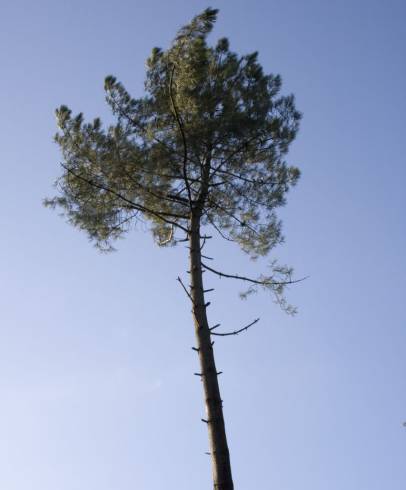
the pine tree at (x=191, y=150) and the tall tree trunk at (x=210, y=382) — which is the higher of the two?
the pine tree at (x=191, y=150)

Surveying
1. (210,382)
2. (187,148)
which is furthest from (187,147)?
(210,382)

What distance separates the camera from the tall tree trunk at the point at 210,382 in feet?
23.2

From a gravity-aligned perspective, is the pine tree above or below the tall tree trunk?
above

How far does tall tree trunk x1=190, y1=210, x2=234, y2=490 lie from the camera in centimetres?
707

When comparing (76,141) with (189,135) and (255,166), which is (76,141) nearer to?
(189,135)

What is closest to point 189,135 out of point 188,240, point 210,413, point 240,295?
point 188,240

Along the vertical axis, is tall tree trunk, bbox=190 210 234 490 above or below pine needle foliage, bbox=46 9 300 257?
below

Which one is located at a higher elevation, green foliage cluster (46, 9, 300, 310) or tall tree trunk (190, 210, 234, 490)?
green foliage cluster (46, 9, 300, 310)

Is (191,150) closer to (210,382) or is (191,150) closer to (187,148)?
(187,148)

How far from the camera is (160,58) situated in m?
10.2

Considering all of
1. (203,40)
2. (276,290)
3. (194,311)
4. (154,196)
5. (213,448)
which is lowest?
(213,448)

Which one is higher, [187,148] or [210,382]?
[187,148]

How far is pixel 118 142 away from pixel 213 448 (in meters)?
5.98

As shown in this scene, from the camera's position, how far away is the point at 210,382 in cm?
787
